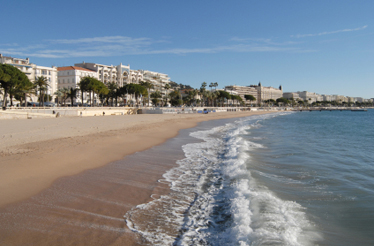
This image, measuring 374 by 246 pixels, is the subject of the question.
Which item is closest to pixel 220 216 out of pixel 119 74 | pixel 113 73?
pixel 113 73

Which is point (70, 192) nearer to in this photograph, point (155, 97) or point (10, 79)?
point (10, 79)

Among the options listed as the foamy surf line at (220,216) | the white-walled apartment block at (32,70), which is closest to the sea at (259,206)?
the foamy surf line at (220,216)

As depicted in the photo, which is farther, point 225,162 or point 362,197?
point 225,162

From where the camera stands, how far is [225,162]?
9.86 m

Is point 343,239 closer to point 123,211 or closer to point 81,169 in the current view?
point 123,211

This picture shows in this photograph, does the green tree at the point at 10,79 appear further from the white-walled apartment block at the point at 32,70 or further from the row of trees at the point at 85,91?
the white-walled apartment block at the point at 32,70

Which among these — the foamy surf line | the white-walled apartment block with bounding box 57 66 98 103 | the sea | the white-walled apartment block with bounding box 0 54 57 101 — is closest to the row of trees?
the white-walled apartment block with bounding box 57 66 98 103

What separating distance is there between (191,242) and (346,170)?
295 inches

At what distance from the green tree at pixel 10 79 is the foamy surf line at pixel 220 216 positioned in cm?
4113

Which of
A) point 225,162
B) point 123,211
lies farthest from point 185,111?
point 123,211

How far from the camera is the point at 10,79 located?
3972 cm

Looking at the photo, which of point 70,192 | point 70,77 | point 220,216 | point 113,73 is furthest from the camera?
point 113,73

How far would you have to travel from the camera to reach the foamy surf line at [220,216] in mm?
4148

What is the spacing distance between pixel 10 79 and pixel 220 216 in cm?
4513
